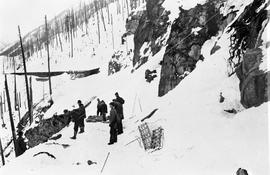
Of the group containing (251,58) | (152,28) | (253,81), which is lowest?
(253,81)

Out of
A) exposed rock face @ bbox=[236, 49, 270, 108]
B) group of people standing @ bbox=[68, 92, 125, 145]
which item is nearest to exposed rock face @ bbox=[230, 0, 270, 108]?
exposed rock face @ bbox=[236, 49, 270, 108]

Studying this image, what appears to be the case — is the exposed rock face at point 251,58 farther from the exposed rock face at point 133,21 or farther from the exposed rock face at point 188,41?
the exposed rock face at point 133,21

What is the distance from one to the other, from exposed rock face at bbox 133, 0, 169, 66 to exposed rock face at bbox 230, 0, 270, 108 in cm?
1490

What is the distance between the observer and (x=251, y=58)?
9.85 metres

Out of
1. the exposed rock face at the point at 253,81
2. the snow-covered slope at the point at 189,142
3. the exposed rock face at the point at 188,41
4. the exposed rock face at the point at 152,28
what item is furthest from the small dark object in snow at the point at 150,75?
the exposed rock face at the point at 253,81

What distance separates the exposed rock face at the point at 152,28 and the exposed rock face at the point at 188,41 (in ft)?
22.8

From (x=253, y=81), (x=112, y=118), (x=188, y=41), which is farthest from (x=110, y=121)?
(x=188, y=41)

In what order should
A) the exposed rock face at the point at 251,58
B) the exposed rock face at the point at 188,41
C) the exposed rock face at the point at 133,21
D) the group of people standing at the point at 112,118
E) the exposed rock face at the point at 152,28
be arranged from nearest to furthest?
the exposed rock face at the point at 251,58 < the group of people standing at the point at 112,118 < the exposed rock face at the point at 188,41 < the exposed rock face at the point at 152,28 < the exposed rock face at the point at 133,21

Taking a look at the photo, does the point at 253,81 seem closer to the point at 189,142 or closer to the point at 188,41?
the point at 189,142

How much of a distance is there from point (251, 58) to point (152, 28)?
68.3ft

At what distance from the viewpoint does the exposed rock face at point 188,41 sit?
18.6 meters

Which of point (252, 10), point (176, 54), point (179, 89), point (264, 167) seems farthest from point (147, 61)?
point (264, 167)

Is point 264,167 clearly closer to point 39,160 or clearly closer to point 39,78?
point 39,160

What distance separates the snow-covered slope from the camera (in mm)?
8266
